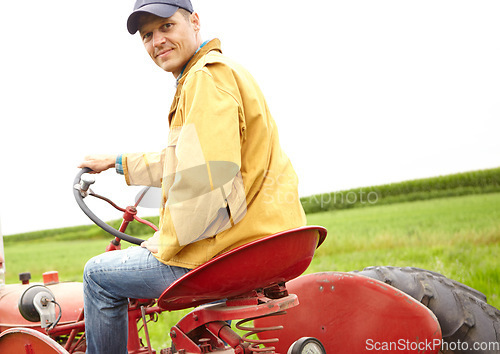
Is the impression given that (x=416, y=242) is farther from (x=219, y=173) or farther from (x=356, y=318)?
(x=219, y=173)

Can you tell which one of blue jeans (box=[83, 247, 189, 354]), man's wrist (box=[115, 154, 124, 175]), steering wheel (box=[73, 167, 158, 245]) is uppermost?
man's wrist (box=[115, 154, 124, 175])

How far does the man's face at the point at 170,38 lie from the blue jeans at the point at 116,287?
2.43 feet

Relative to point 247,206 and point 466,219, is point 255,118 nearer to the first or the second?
point 247,206

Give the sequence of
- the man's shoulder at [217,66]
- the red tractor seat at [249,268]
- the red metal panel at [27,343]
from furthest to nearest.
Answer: the red metal panel at [27,343] → the man's shoulder at [217,66] → the red tractor seat at [249,268]

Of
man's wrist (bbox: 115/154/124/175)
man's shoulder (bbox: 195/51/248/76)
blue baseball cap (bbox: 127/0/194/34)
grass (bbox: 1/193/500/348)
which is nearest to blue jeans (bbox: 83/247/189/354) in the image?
man's wrist (bbox: 115/154/124/175)

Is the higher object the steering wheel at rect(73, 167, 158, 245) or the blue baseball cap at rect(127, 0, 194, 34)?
the blue baseball cap at rect(127, 0, 194, 34)

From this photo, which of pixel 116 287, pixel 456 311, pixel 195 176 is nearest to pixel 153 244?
pixel 116 287

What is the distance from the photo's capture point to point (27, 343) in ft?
7.08

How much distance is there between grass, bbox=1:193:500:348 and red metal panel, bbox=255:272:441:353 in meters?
1.55

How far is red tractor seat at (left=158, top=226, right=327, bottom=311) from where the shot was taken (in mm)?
1662

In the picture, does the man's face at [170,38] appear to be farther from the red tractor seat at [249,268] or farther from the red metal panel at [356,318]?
the red metal panel at [356,318]

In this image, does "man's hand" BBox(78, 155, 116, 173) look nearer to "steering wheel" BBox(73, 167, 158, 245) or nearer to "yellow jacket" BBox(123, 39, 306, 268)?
"steering wheel" BBox(73, 167, 158, 245)

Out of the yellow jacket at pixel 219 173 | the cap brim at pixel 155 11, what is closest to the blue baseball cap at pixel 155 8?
the cap brim at pixel 155 11

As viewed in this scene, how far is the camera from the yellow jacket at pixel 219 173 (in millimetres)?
1682
